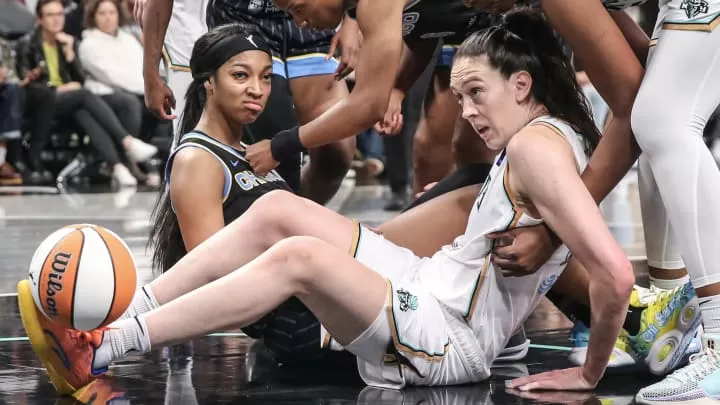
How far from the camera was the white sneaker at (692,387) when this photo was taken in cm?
290

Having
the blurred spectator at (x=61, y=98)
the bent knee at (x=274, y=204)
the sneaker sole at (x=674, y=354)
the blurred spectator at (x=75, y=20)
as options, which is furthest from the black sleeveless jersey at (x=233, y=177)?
the blurred spectator at (x=75, y=20)

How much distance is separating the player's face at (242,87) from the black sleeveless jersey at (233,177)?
0.13 metres

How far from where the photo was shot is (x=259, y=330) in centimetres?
340

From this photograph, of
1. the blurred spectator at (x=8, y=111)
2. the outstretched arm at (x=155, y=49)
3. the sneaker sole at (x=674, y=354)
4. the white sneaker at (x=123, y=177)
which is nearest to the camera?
the sneaker sole at (x=674, y=354)

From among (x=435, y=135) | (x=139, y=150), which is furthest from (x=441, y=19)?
(x=139, y=150)

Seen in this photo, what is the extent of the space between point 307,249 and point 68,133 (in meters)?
8.69

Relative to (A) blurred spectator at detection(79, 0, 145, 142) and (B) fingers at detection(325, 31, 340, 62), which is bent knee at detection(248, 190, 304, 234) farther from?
(A) blurred spectator at detection(79, 0, 145, 142)

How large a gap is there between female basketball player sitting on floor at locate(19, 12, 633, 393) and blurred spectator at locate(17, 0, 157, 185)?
7.71 m

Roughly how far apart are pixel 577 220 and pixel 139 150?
27.4ft

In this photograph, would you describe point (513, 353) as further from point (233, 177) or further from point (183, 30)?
point (183, 30)

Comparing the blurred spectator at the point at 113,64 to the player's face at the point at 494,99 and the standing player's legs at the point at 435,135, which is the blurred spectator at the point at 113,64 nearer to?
the standing player's legs at the point at 435,135

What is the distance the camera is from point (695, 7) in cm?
304

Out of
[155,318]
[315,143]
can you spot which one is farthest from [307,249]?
[315,143]

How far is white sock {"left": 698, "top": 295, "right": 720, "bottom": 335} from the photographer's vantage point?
2943 millimetres
